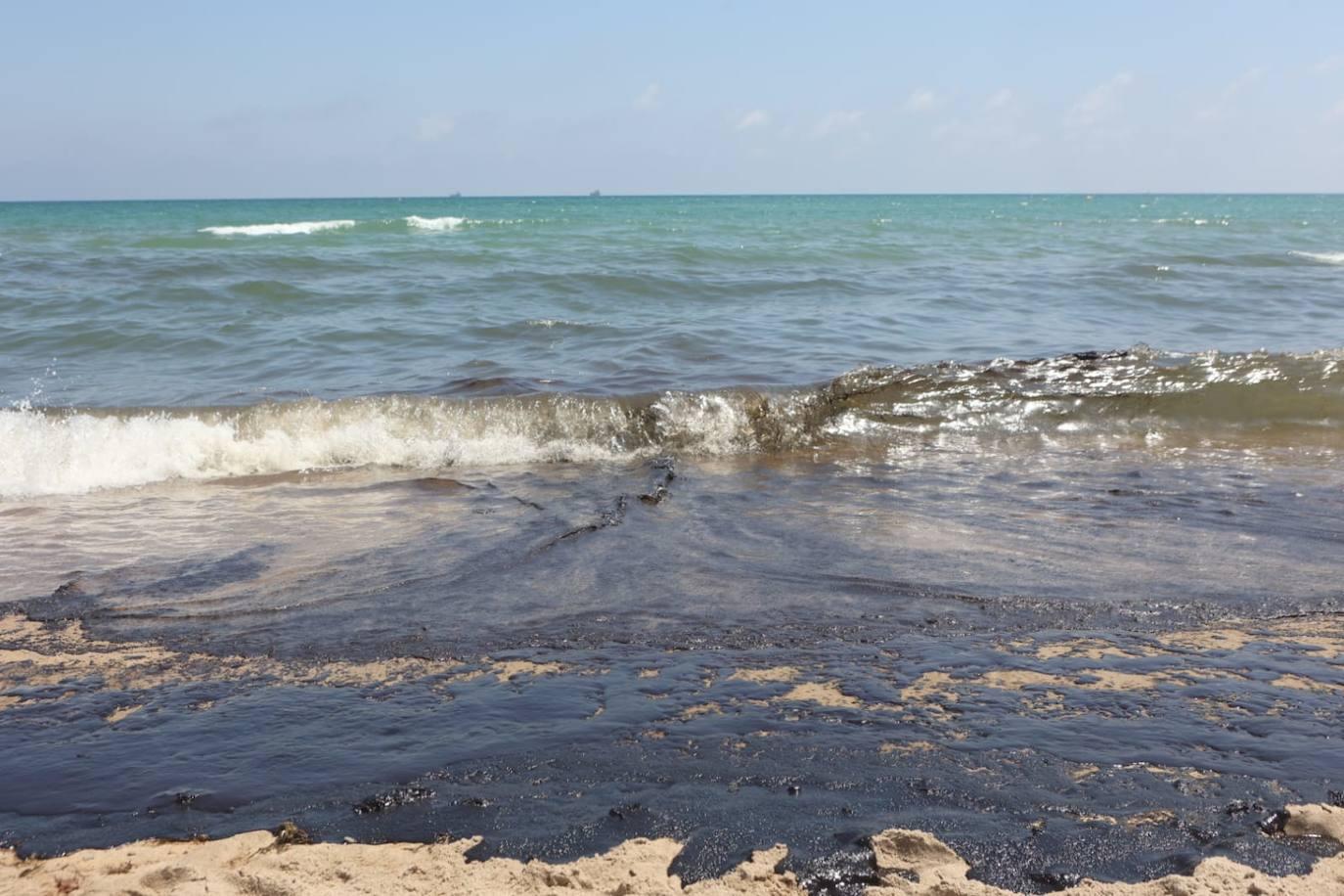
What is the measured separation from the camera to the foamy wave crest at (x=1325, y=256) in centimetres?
2172

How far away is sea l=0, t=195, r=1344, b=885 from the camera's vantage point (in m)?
4.18

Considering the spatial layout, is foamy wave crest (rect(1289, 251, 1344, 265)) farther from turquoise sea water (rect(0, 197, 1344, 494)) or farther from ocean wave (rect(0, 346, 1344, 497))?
ocean wave (rect(0, 346, 1344, 497))

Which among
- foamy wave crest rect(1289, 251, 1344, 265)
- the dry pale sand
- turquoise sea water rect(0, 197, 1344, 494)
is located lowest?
the dry pale sand

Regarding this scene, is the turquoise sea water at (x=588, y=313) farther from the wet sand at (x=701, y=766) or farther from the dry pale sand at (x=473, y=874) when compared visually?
the dry pale sand at (x=473, y=874)

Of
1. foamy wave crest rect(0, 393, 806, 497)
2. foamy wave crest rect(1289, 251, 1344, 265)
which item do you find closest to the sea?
foamy wave crest rect(0, 393, 806, 497)

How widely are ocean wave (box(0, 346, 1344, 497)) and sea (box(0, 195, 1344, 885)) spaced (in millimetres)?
37

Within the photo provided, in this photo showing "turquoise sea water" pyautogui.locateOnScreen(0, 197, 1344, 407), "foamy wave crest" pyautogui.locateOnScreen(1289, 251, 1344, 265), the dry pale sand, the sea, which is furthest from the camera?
"foamy wave crest" pyautogui.locateOnScreen(1289, 251, 1344, 265)

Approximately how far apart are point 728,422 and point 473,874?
244 inches

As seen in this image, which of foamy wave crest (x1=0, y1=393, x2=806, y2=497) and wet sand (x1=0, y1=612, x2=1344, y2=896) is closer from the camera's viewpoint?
wet sand (x1=0, y1=612, x2=1344, y2=896)

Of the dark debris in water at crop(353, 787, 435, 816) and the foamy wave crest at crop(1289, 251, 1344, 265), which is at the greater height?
the foamy wave crest at crop(1289, 251, 1344, 265)

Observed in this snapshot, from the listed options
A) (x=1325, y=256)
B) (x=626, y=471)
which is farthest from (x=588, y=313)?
(x=1325, y=256)

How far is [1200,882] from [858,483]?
4455 mm

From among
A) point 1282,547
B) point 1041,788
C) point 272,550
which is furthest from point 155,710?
point 1282,547

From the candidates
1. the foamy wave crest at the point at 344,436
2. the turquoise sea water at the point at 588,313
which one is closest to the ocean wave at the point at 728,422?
the foamy wave crest at the point at 344,436
